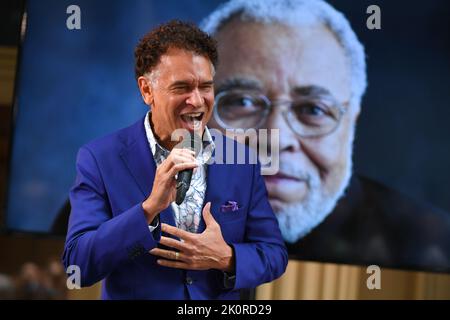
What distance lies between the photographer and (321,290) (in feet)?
11.0

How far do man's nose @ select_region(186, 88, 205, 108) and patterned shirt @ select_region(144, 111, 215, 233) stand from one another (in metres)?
0.14

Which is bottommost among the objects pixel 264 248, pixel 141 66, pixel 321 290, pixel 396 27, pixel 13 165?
pixel 321 290

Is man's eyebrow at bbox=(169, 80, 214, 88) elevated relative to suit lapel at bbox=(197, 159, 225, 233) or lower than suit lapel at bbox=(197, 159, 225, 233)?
elevated

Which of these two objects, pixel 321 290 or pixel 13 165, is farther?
pixel 321 290

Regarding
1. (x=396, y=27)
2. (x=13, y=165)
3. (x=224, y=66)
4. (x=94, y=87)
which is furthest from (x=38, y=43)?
(x=396, y=27)

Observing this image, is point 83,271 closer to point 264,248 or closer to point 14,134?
point 264,248

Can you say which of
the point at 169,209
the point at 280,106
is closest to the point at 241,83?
the point at 280,106

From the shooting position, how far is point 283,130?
117 inches

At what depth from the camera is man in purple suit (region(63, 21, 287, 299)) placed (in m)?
1.80

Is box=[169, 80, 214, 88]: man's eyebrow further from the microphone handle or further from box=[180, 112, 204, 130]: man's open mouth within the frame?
the microphone handle

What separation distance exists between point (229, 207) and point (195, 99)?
0.30m

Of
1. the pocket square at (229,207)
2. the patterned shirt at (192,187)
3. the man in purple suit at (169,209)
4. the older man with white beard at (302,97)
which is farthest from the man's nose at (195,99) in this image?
the older man with white beard at (302,97)

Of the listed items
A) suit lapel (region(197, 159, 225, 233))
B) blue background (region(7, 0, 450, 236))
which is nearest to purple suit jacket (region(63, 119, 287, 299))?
suit lapel (region(197, 159, 225, 233))
